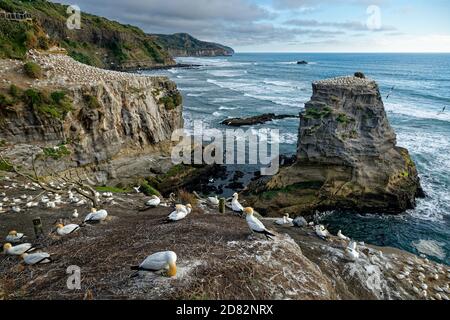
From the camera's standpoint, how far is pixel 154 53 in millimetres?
121188

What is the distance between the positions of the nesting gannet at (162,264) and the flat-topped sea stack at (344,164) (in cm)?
1833

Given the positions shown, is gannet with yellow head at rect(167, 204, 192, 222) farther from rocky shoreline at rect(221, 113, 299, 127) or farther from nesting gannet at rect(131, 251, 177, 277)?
rocky shoreline at rect(221, 113, 299, 127)

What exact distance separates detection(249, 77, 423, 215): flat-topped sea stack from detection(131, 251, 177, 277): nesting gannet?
18.3m

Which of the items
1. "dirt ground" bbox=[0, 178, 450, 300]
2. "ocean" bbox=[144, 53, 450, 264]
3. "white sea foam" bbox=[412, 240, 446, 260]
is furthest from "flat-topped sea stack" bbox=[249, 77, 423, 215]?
"dirt ground" bbox=[0, 178, 450, 300]

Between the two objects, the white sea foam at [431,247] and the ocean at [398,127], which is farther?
the ocean at [398,127]

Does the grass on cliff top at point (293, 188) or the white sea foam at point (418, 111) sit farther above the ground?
the white sea foam at point (418, 111)

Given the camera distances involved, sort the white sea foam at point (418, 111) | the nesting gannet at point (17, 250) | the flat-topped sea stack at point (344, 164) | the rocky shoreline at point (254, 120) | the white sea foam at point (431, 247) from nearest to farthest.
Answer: the nesting gannet at point (17, 250), the white sea foam at point (431, 247), the flat-topped sea stack at point (344, 164), the rocky shoreline at point (254, 120), the white sea foam at point (418, 111)

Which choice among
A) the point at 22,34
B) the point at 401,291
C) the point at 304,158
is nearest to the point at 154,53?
the point at 22,34

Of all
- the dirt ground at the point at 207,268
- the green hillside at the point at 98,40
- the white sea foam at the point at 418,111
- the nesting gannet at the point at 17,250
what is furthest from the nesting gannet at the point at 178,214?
the green hillside at the point at 98,40

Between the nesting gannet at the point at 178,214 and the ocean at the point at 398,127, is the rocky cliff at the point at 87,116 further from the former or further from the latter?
the nesting gannet at the point at 178,214

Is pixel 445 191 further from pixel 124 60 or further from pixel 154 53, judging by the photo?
pixel 154 53

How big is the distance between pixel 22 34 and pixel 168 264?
2935 cm

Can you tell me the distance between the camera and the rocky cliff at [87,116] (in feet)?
74.6

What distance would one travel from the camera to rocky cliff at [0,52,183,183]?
22750mm
